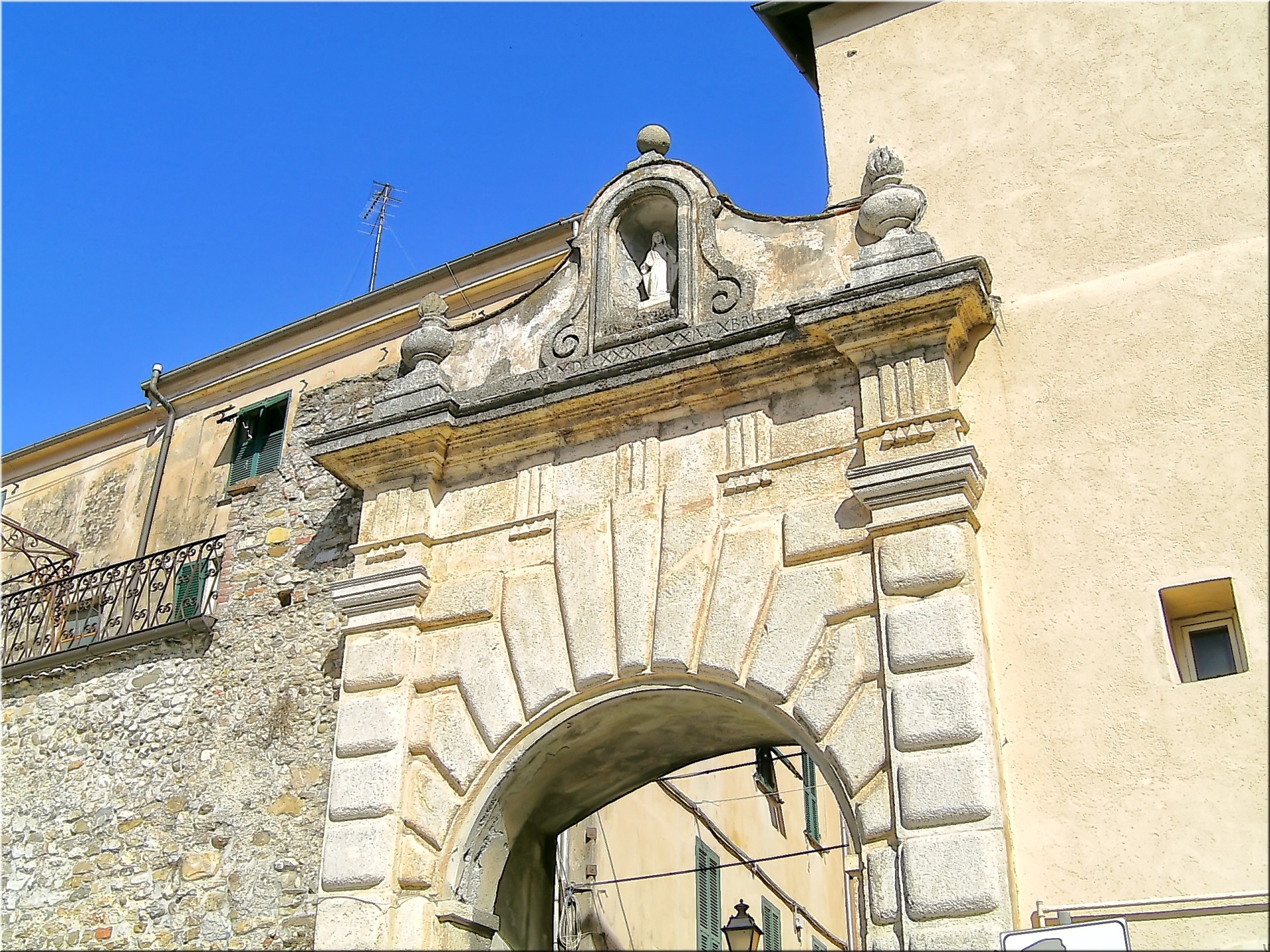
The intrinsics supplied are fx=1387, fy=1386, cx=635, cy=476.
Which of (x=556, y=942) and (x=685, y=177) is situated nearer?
(x=685, y=177)

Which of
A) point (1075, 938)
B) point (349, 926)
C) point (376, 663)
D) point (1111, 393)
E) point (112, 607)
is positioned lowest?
point (1075, 938)

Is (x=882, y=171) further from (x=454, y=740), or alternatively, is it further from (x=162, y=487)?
(x=162, y=487)

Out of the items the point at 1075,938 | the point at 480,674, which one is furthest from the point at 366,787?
the point at 1075,938

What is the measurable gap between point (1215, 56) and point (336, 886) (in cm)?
599

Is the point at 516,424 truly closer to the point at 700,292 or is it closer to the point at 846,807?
the point at 700,292

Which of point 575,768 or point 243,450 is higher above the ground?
point 243,450

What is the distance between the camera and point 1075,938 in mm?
5078

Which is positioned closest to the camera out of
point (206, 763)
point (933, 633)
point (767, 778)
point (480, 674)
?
point (933, 633)

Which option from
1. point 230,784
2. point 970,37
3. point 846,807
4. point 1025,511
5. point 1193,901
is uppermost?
point 970,37

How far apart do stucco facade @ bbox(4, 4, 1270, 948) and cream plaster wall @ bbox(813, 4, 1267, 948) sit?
19 millimetres

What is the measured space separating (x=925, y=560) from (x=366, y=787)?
299 centimetres

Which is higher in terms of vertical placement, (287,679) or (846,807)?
(287,679)

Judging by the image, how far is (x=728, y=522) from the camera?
6797 mm

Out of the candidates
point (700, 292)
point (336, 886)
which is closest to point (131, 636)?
point (336, 886)
